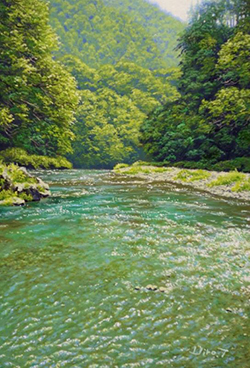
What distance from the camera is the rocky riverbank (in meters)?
11.1

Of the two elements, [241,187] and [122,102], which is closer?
[241,187]

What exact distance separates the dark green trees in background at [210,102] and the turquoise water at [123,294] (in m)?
19.9

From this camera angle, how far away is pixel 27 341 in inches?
120

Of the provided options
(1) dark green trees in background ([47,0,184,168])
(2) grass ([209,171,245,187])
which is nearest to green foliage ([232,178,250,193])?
(2) grass ([209,171,245,187])

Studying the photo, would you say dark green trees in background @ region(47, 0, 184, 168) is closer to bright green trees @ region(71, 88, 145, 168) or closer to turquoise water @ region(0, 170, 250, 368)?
bright green trees @ region(71, 88, 145, 168)

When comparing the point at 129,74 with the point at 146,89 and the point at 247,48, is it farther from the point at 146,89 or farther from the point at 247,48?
the point at 247,48

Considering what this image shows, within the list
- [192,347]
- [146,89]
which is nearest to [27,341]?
[192,347]

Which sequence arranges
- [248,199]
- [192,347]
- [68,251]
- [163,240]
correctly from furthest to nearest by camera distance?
[248,199], [163,240], [68,251], [192,347]

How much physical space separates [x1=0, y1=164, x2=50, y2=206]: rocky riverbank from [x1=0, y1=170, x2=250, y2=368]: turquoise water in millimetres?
2881

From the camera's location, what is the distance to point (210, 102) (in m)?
26.9

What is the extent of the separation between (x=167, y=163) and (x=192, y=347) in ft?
94.8

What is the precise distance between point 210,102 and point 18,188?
20.6 meters

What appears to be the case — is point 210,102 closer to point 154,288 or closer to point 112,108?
point 154,288
